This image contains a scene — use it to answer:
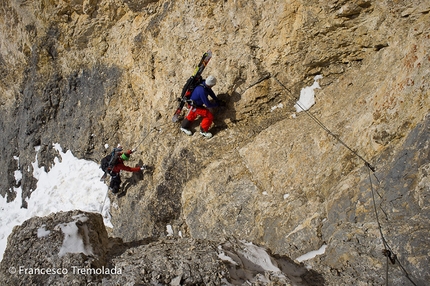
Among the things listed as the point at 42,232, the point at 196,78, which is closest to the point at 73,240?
the point at 42,232

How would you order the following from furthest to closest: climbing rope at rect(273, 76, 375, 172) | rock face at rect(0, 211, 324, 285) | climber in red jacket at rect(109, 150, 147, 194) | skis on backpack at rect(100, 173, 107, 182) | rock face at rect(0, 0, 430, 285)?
skis on backpack at rect(100, 173, 107, 182) < climber in red jacket at rect(109, 150, 147, 194) < climbing rope at rect(273, 76, 375, 172) < rock face at rect(0, 0, 430, 285) < rock face at rect(0, 211, 324, 285)

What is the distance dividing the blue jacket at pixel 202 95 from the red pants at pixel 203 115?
0.24 meters

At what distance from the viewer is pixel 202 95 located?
833 centimetres

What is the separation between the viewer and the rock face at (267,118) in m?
5.42

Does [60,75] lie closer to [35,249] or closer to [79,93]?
[79,93]

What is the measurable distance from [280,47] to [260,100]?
4.64ft

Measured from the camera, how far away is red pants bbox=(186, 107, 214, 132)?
8750 mm

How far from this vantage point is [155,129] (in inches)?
417

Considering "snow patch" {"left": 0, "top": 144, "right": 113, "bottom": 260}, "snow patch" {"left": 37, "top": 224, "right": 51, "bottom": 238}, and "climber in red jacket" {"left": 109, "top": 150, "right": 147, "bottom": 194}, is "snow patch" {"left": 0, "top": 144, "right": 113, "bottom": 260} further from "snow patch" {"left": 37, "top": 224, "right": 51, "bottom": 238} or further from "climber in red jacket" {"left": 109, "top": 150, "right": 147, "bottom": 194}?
"snow patch" {"left": 37, "top": 224, "right": 51, "bottom": 238}

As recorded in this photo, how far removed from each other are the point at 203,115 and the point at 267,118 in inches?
67.1

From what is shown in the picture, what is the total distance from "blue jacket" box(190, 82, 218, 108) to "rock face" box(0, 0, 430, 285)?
0.67m

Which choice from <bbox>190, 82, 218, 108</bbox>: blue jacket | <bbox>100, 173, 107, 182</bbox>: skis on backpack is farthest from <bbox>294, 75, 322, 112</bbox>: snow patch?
<bbox>100, 173, 107, 182</bbox>: skis on backpack

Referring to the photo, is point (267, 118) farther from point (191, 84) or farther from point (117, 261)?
point (117, 261)

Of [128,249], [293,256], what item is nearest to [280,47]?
[293,256]
